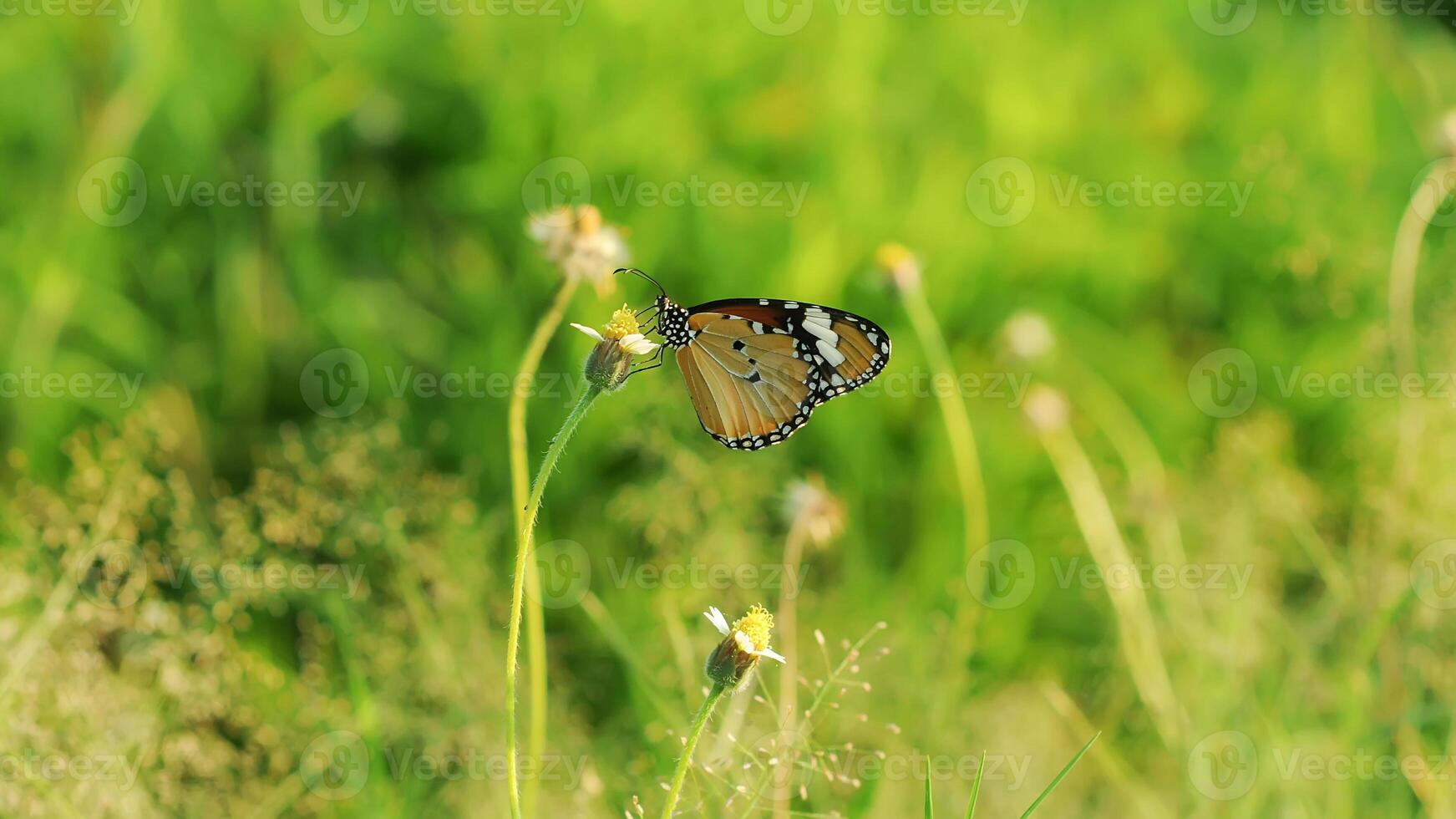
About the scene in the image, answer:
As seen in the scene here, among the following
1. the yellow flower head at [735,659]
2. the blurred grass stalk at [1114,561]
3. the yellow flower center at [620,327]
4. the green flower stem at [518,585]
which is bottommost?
the blurred grass stalk at [1114,561]

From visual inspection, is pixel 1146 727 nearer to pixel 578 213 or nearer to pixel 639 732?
pixel 639 732

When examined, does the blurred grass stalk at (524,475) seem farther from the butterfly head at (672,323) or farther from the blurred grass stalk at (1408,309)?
the blurred grass stalk at (1408,309)

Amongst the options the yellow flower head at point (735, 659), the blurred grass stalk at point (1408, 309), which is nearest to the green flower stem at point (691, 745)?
the yellow flower head at point (735, 659)

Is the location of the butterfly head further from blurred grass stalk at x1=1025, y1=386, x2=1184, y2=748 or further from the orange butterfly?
blurred grass stalk at x1=1025, y1=386, x2=1184, y2=748

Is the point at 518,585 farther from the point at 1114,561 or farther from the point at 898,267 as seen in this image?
the point at 1114,561

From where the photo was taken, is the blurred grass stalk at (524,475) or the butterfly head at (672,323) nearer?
the blurred grass stalk at (524,475)

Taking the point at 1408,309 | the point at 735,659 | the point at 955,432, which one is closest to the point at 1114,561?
the point at 955,432

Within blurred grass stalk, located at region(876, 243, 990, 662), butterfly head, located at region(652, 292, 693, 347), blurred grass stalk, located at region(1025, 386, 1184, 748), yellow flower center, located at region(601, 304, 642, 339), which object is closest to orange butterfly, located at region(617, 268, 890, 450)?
butterfly head, located at region(652, 292, 693, 347)
